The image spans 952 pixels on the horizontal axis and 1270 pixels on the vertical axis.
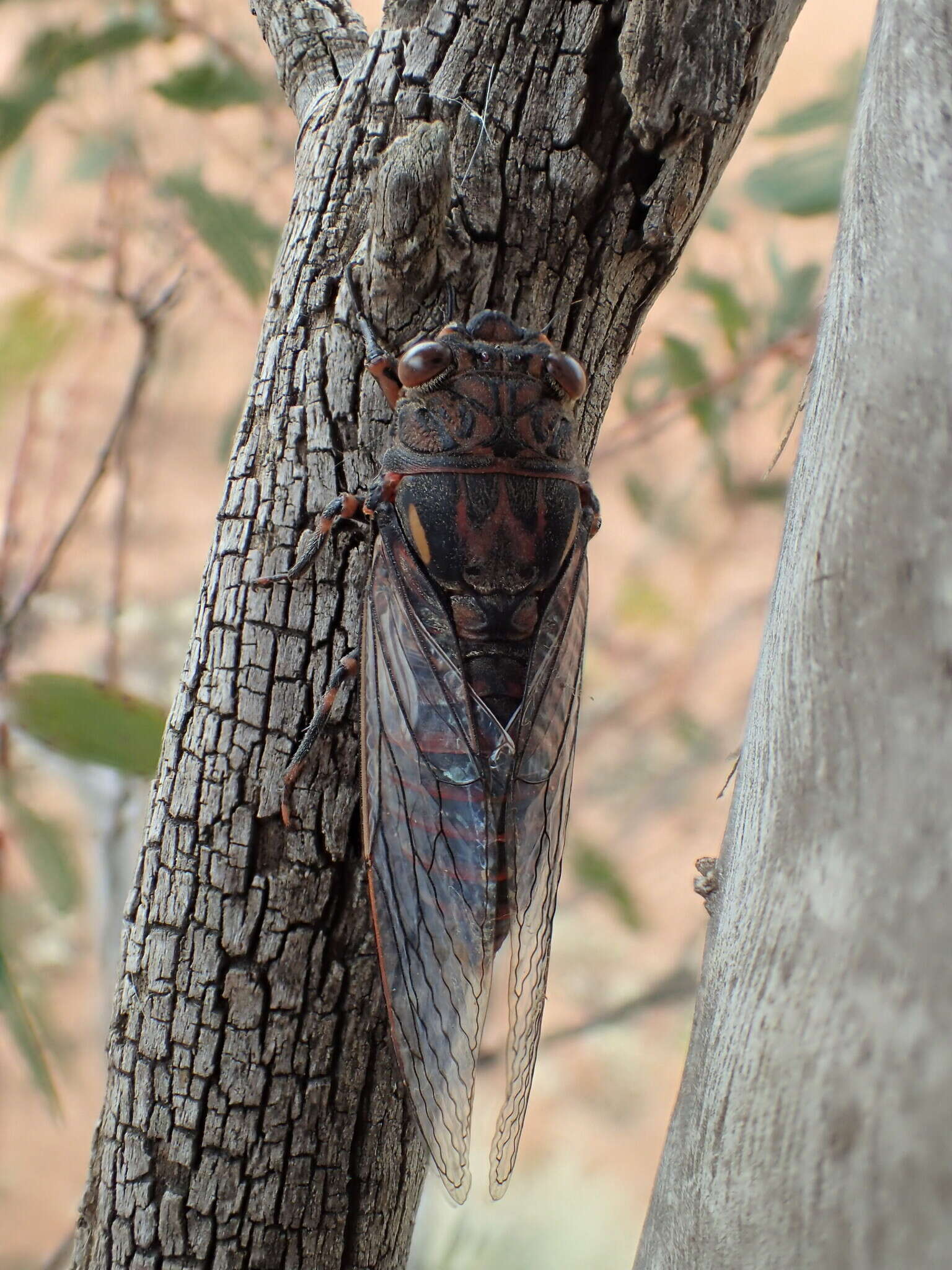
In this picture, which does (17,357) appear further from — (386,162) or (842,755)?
(842,755)

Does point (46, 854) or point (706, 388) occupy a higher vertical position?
point (706, 388)

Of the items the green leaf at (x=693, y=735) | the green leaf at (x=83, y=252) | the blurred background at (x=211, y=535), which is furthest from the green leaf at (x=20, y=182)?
the green leaf at (x=693, y=735)

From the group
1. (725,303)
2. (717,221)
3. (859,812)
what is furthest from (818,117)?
(859,812)

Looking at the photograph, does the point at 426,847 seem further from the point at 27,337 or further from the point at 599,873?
the point at 27,337

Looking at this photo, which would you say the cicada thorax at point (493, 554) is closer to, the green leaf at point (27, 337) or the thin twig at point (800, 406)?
the thin twig at point (800, 406)

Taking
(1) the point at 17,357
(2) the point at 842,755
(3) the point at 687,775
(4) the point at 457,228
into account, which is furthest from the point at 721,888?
(3) the point at 687,775

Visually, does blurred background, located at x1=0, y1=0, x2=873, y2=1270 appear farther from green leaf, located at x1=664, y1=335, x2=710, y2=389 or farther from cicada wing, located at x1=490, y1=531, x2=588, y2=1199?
cicada wing, located at x1=490, y1=531, x2=588, y2=1199
